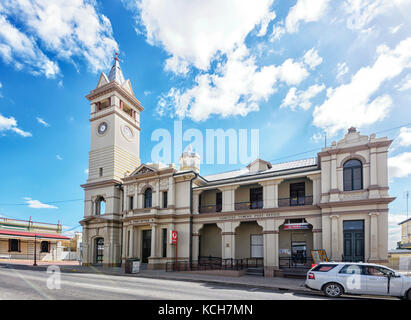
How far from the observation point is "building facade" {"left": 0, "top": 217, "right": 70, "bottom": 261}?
39.1 m

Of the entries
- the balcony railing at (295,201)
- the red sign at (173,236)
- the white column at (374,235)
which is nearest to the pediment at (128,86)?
the red sign at (173,236)

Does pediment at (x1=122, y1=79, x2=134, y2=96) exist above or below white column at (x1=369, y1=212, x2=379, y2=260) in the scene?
above

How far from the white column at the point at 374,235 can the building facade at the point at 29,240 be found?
4208 centimetres

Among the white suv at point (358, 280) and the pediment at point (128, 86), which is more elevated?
the pediment at point (128, 86)

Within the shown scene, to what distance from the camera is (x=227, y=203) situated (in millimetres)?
23922

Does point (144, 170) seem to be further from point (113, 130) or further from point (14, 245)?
point (14, 245)

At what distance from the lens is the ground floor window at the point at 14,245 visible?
39.7 meters

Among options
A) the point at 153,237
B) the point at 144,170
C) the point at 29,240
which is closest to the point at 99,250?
the point at 153,237

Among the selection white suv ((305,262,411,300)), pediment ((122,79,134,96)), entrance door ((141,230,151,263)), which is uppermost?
pediment ((122,79,134,96))

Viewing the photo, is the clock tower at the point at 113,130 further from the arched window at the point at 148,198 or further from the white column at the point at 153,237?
the white column at the point at 153,237

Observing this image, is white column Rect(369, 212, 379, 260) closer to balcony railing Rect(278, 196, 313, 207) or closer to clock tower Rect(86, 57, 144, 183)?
balcony railing Rect(278, 196, 313, 207)

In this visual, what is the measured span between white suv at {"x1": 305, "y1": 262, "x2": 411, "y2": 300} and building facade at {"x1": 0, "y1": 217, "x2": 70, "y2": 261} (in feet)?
135

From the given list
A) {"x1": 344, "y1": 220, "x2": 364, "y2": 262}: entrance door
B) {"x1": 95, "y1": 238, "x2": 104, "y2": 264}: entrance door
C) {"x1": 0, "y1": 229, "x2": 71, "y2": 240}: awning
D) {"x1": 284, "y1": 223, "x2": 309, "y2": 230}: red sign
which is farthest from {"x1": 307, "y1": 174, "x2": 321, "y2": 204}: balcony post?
{"x1": 0, "y1": 229, "x2": 71, "y2": 240}: awning
